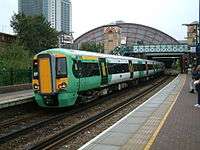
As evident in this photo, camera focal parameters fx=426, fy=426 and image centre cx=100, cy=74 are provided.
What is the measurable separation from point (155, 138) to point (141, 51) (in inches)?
2719

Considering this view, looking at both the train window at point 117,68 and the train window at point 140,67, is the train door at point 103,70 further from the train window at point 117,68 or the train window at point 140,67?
the train window at point 140,67

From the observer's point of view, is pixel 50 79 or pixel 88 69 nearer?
pixel 50 79

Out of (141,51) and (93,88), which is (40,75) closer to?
(93,88)

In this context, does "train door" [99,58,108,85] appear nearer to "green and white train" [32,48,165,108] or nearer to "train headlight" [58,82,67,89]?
"green and white train" [32,48,165,108]

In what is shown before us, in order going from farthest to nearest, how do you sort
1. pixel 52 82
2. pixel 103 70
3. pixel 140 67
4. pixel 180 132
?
1. pixel 140 67
2. pixel 103 70
3. pixel 52 82
4. pixel 180 132


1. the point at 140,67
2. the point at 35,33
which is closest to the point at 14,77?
the point at 140,67

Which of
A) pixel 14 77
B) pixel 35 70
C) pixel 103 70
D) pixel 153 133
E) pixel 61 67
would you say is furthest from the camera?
pixel 14 77

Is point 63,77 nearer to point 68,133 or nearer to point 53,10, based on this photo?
point 68,133

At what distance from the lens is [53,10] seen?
110 metres

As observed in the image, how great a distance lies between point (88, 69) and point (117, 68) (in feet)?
25.0

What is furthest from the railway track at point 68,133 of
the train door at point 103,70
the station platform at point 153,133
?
the train door at point 103,70

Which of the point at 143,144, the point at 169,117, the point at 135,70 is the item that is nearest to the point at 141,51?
the point at 135,70

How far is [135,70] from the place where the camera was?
36750 millimetres

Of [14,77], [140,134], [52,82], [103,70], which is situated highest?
[103,70]
